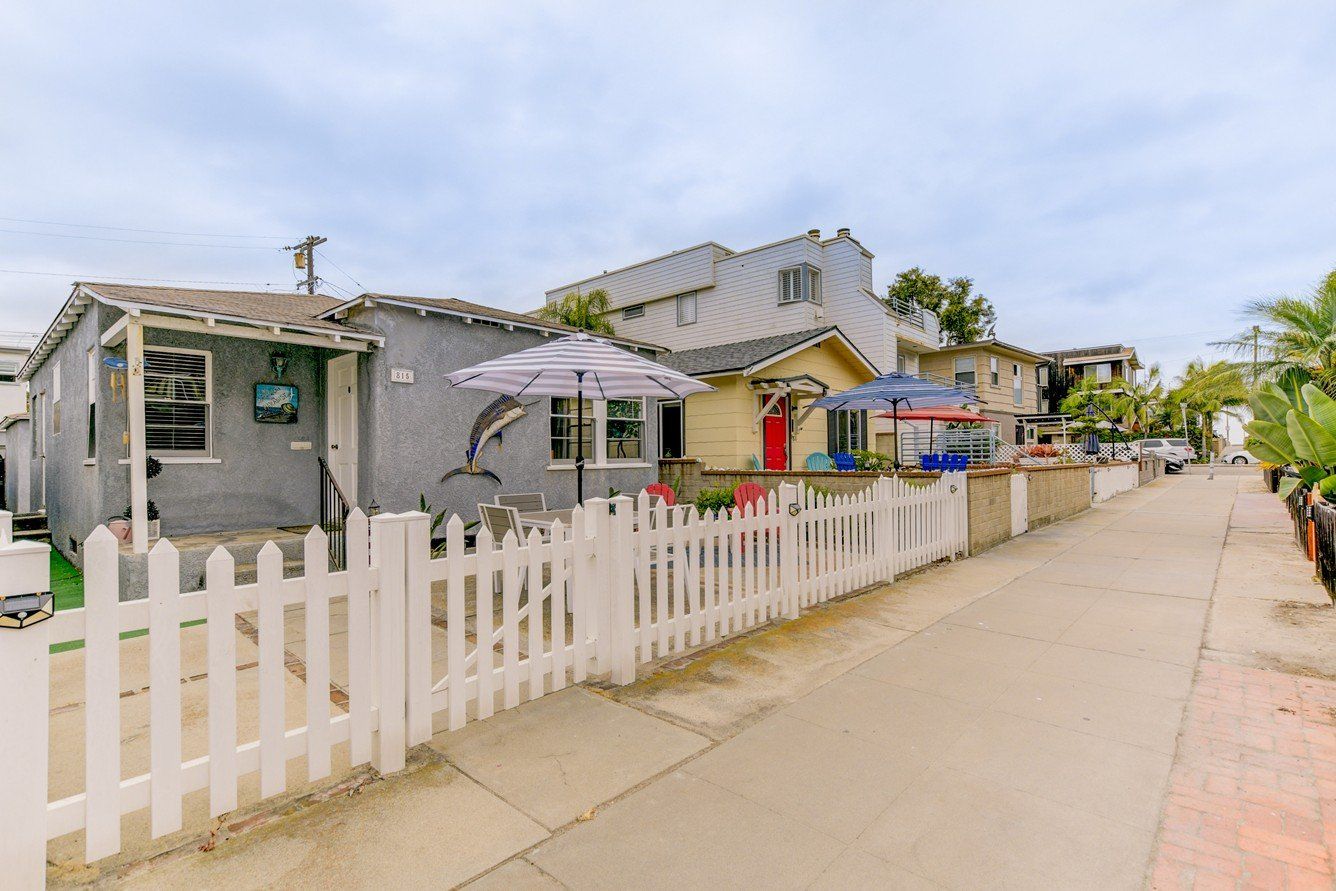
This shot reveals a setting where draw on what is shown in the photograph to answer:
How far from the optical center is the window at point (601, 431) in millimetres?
11109

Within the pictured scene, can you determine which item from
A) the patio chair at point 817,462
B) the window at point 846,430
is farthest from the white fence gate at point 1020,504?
the window at point 846,430

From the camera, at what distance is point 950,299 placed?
37750 mm

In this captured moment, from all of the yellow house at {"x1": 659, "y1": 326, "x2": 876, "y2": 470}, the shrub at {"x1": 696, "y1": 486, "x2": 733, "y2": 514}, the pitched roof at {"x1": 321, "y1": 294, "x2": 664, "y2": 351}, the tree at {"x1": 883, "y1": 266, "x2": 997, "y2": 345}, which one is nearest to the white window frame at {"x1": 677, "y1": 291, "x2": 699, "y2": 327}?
the yellow house at {"x1": 659, "y1": 326, "x2": 876, "y2": 470}

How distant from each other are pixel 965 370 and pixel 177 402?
27.7 metres

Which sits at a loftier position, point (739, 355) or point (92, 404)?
point (739, 355)

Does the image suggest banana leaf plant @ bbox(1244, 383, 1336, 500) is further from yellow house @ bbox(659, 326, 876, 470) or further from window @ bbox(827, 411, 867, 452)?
window @ bbox(827, 411, 867, 452)

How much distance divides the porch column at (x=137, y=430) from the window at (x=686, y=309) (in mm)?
16869

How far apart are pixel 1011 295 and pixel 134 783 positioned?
4408cm

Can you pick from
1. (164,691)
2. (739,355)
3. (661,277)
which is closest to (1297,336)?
(739,355)

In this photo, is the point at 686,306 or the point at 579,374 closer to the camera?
the point at 579,374

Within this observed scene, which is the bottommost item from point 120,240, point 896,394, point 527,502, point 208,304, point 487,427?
point 527,502

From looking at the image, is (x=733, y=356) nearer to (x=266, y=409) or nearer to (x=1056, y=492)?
(x=1056, y=492)

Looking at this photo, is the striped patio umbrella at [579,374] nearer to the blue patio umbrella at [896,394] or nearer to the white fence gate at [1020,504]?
the blue patio umbrella at [896,394]

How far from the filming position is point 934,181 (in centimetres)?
1830
